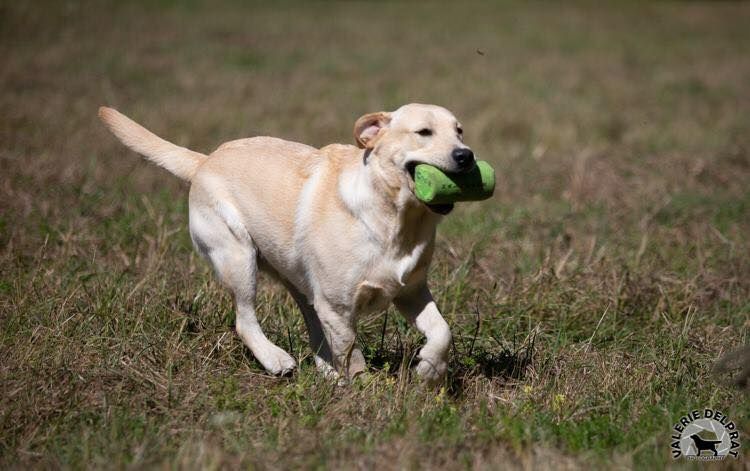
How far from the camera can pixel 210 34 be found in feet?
55.0

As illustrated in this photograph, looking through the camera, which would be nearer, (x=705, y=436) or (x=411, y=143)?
(x=705, y=436)

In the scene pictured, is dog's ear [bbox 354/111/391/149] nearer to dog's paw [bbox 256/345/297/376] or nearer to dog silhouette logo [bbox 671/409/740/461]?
dog's paw [bbox 256/345/297/376]

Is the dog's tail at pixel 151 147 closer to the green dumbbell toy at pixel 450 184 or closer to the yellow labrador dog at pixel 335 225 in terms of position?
the yellow labrador dog at pixel 335 225

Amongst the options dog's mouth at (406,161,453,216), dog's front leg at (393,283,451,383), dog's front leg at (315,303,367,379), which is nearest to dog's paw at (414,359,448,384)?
dog's front leg at (393,283,451,383)

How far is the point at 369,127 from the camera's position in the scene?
4.38 metres

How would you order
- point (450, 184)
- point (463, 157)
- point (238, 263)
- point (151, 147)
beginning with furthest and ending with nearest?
point (151, 147) < point (238, 263) < point (463, 157) < point (450, 184)

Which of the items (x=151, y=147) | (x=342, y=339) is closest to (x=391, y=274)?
(x=342, y=339)

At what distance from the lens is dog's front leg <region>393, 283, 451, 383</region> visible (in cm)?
414

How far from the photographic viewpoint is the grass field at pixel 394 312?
3.76 metres

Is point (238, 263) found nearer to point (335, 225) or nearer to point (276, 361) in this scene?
point (276, 361)

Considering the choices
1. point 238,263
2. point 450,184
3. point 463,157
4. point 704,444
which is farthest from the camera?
point 238,263

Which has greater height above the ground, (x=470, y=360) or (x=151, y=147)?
(x=151, y=147)

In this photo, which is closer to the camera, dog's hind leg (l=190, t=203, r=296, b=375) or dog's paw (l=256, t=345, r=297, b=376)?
dog's paw (l=256, t=345, r=297, b=376)

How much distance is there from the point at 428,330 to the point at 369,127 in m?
1.12
